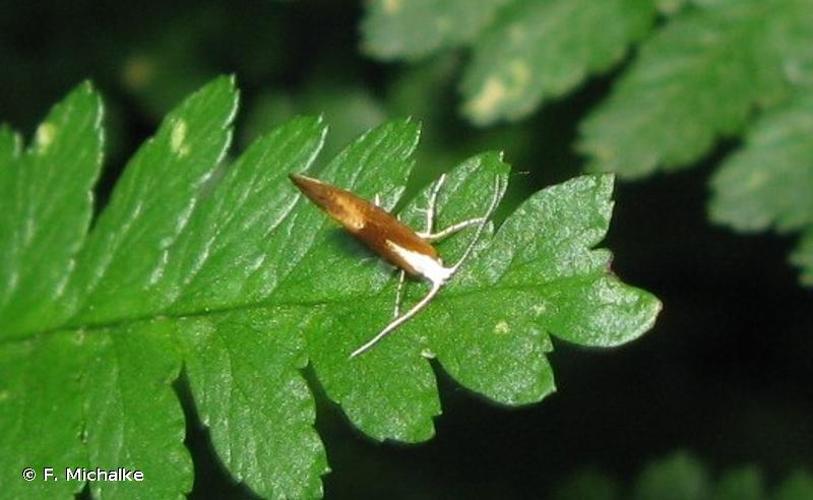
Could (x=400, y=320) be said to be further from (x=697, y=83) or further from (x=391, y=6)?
(x=391, y=6)

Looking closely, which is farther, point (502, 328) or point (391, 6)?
point (391, 6)

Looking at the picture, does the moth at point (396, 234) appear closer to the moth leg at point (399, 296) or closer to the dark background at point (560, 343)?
the moth leg at point (399, 296)

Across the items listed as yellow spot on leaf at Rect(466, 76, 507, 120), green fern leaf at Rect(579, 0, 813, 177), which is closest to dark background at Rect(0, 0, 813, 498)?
yellow spot on leaf at Rect(466, 76, 507, 120)

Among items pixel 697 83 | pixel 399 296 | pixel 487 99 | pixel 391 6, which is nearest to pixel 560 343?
pixel 487 99

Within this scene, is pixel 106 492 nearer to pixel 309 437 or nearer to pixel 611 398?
pixel 309 437

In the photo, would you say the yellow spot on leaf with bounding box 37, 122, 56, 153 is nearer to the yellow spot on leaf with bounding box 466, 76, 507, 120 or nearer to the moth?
the moth

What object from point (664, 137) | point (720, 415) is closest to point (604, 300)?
point (664, 137)
